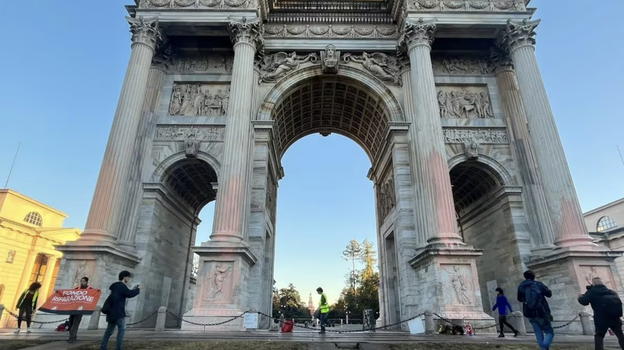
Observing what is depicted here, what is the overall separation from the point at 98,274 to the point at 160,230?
4.87m

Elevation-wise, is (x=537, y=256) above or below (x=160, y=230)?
below

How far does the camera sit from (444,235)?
15016 mm

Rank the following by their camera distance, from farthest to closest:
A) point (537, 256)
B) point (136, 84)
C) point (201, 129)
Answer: point (201, 129), point (136, 84), point (537, 256)

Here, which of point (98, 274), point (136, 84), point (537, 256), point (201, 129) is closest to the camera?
point (98, 274)

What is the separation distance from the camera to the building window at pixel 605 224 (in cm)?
4523

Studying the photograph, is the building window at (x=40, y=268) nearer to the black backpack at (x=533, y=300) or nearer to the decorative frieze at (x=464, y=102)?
the decorative frieze at (x=464, y=102)

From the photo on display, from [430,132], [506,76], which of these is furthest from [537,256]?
[506,76]

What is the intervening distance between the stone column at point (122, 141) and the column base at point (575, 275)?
19.3 metres

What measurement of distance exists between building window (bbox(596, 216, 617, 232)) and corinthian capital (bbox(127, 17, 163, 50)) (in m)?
54.7

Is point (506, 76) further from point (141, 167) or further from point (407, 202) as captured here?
point (141, 167)

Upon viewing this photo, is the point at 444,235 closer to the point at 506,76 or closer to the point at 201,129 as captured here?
the point at 506,76

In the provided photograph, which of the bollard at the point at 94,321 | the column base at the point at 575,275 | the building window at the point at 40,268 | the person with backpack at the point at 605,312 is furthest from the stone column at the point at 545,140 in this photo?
the building window at the point at 40,268

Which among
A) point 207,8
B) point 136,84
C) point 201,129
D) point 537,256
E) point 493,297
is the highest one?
point 207,8

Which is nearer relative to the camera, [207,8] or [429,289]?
[429,289]
